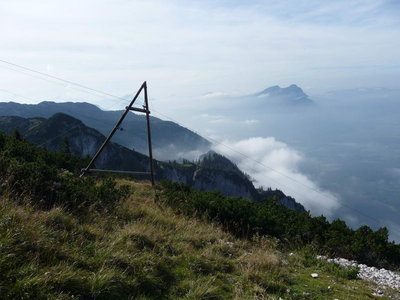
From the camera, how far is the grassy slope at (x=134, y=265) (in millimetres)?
4234

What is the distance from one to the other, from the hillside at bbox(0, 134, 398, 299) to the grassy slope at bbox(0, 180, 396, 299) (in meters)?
0.02

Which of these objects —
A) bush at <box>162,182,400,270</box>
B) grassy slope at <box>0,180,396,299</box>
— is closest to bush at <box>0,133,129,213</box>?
grassy slope at <box>0,180,396,299</box>

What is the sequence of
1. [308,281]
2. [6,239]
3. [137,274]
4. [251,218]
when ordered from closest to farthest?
[6,239], [137,274], [308,281], [251,218]

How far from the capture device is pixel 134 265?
5395 mm

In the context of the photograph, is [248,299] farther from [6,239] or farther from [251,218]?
[251,218]

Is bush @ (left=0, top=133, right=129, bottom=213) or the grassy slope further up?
bush @ (left=0, top=133, right=129, bottom=213)

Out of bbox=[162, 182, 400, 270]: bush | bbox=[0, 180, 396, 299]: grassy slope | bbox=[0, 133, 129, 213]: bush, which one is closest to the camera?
bbox=[0, 180, 396, 299]: grassy slope

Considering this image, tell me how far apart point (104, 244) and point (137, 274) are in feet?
3.89

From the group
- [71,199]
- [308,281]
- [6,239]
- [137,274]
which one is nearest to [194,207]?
[71,199]

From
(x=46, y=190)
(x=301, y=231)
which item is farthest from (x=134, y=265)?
(x=301, y=231)

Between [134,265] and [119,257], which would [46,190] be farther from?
[134,265]

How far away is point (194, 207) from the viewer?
1201 centimetres

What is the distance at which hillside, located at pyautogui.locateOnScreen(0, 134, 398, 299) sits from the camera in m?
4.33

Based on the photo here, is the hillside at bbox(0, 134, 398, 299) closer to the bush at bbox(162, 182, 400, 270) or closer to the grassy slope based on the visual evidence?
the grassy slope
